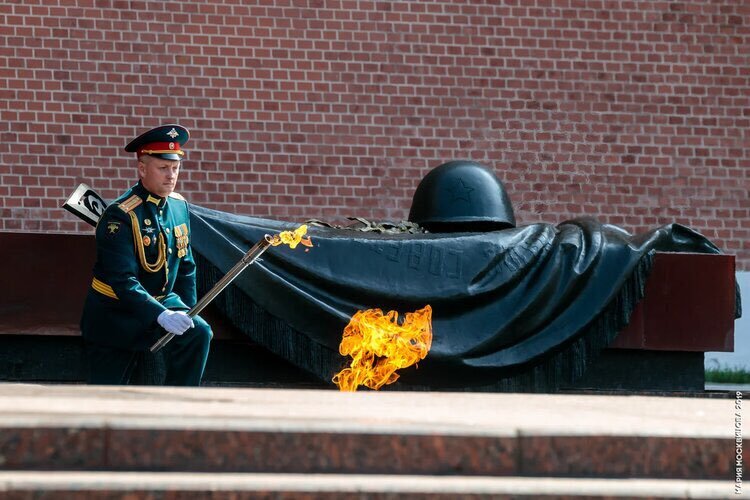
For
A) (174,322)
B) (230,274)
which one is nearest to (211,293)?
(230,274)

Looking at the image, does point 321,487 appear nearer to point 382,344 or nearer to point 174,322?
point 174,322

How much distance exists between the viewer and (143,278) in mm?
4777

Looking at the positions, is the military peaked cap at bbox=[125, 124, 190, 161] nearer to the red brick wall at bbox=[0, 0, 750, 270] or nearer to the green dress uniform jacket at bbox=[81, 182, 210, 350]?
the green dress uniform jacket at bbox=[81, 182, 210, 350]

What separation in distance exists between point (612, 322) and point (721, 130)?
2.45 m

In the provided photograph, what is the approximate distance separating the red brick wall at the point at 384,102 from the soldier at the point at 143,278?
272cm

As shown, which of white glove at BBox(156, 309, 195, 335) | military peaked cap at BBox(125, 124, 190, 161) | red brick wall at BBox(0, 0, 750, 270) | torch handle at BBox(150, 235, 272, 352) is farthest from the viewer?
red brick wall at BBox(0, 0, 750, 270)

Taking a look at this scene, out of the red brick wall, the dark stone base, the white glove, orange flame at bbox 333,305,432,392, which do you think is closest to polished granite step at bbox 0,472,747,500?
the white glove

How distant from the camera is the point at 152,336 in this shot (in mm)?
4742

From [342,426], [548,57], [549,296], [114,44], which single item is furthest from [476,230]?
[342,426]

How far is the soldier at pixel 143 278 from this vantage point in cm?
469

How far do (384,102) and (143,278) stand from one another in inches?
133

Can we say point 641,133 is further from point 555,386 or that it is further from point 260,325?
point 260,325

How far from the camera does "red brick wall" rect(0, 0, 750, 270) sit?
7.53 meters

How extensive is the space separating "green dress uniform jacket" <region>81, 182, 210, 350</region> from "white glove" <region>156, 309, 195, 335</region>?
0.05 m
